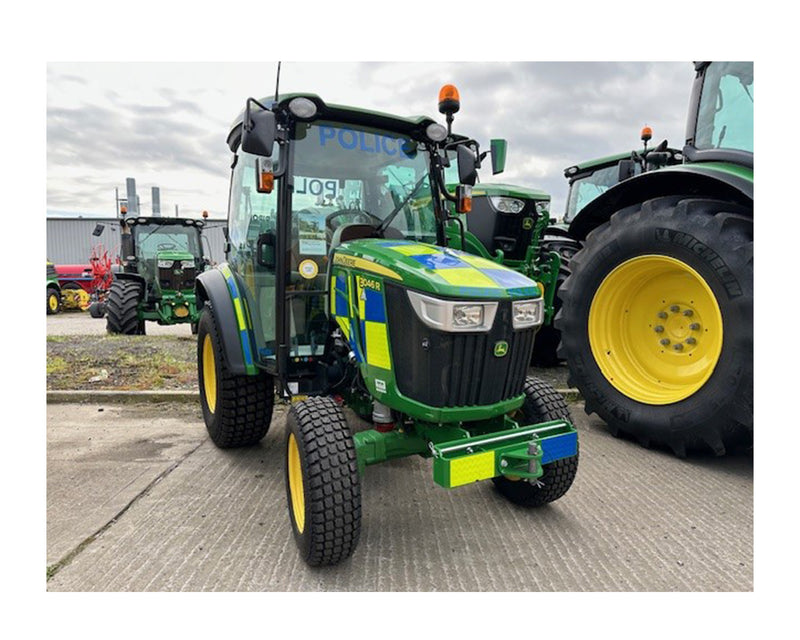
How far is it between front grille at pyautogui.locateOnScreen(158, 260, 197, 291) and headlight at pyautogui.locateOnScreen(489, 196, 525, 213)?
20.8 ft

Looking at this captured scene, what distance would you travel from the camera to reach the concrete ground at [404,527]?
7.60ft

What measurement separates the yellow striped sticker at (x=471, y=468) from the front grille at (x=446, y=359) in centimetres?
→ 26

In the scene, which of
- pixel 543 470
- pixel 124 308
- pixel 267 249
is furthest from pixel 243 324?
pixel 124 308

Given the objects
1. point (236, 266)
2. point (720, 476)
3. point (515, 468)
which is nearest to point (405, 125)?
point (236, 266)

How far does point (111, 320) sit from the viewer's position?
9.21 m

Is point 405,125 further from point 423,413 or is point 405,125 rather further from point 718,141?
point 718,141

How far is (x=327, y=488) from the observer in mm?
2293

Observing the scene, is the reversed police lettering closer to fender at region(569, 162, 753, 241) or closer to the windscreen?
fender at region(569, 162, 753, 241)

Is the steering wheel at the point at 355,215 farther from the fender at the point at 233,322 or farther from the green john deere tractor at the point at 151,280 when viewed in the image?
the green john deere tractor at the point at 151,280

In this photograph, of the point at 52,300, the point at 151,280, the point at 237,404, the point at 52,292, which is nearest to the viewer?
the point at 237,404

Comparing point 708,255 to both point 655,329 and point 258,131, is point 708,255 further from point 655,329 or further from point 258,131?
point 258,131

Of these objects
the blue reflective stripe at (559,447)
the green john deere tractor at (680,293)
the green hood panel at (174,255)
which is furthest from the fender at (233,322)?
the green hood panel at (174,255)

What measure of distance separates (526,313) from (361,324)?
80cm

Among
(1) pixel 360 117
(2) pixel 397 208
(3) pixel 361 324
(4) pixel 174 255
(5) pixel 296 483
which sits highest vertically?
(1) pixel 360 117
